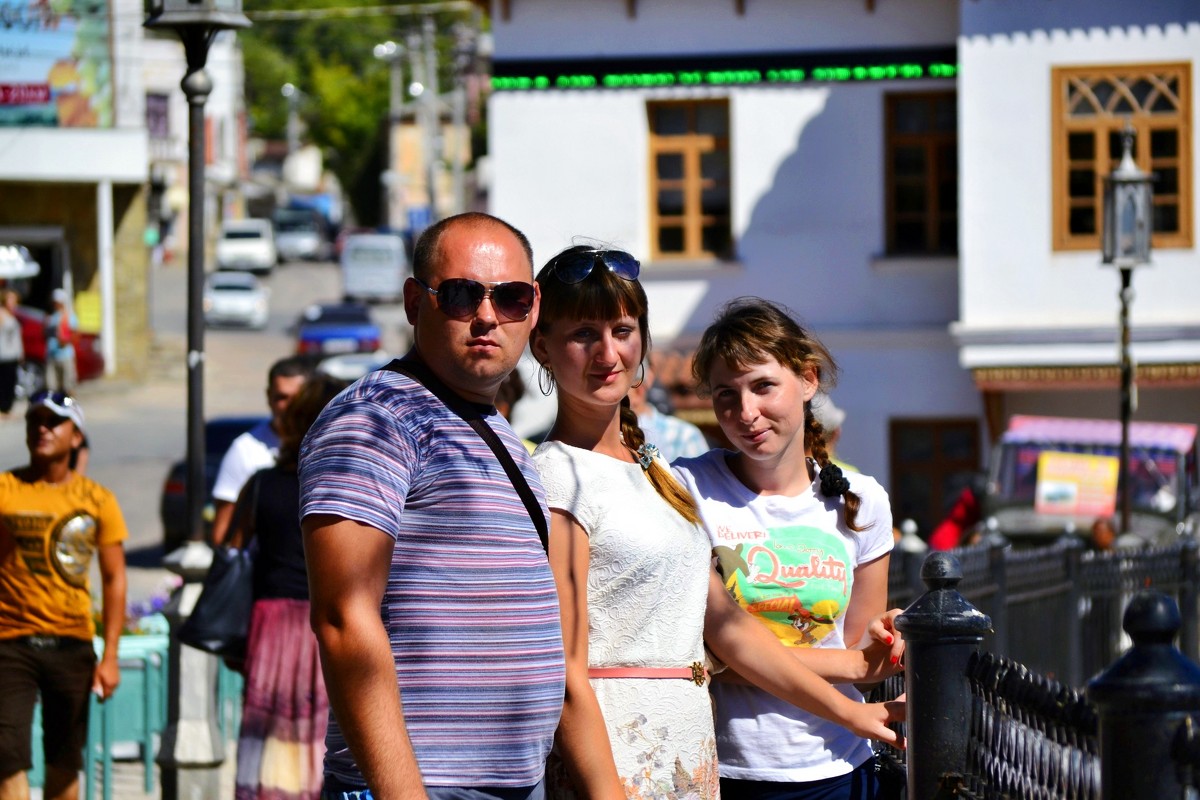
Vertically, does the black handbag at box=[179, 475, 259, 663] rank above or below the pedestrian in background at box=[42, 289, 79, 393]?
below

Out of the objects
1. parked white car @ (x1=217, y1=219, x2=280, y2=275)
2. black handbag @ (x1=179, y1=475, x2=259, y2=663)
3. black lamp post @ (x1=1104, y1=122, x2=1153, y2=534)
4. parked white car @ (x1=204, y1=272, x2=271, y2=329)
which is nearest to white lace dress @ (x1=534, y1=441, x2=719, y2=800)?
black handbag @ (x1=179, y1=475, x2=259, y2=663)

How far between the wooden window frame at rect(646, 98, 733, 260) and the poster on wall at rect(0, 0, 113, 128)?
6550mm

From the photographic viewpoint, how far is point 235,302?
4744cm

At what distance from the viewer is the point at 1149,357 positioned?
19219mm

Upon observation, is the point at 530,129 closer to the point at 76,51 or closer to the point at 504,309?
the point at 76,51

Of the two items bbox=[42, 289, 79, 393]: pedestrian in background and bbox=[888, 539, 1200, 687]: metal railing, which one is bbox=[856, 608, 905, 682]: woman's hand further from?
bbox=[42, 289, 79, 393]: pedestrian in background

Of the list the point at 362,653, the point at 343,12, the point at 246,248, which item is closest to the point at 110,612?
the point at 362,653

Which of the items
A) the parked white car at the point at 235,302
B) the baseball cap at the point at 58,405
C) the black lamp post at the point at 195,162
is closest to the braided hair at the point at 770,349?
the baseball cap at the point at 58,405

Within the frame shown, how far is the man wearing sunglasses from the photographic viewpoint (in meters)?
3.07

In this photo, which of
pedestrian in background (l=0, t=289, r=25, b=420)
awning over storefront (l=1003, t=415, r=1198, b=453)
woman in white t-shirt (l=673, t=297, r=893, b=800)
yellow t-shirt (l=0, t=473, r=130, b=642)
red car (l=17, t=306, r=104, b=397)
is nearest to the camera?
woman in white t-shirt (l=673, t=297, r=893, b=800)

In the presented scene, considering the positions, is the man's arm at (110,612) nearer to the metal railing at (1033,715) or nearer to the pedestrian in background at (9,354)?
the metal railing at (1033,715)

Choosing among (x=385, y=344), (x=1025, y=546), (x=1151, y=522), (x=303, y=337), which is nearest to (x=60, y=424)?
(x=1025, y=546)

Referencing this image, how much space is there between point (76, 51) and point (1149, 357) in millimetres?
15923

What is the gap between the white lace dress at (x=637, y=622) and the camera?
3.53m
